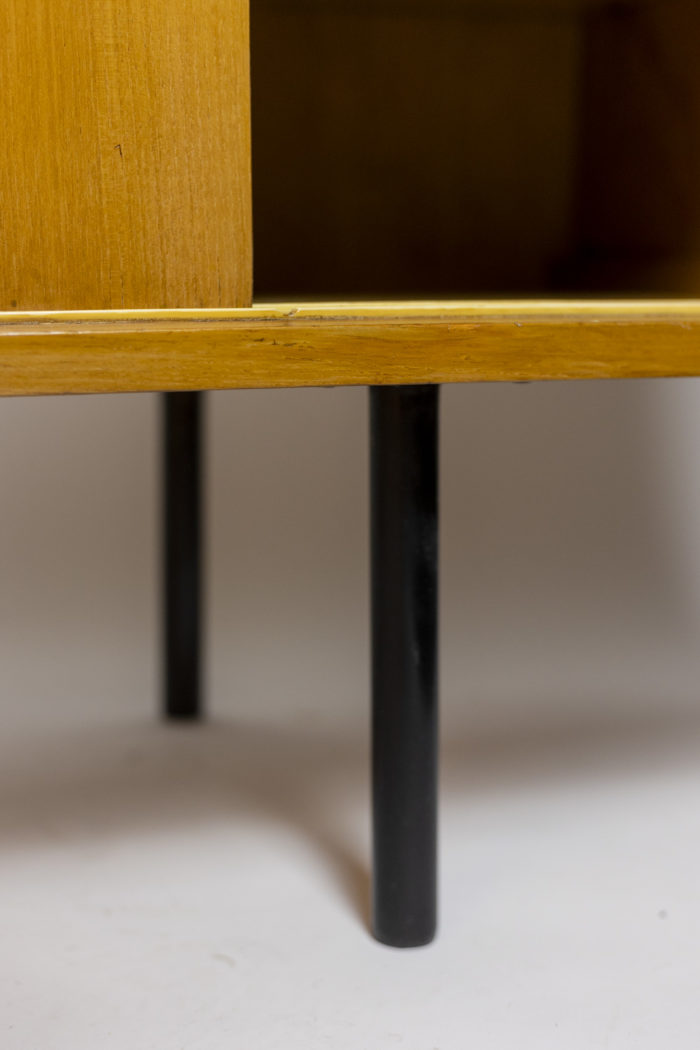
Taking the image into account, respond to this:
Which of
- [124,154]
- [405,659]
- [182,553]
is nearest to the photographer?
[124,154]

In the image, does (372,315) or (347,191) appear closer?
(372,315)

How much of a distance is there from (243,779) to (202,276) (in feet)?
2.04

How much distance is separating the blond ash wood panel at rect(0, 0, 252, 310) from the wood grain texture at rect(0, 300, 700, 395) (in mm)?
30

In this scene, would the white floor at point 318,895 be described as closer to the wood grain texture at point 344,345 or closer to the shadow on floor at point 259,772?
the shadow on floor at point 259,772

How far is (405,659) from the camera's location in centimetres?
91

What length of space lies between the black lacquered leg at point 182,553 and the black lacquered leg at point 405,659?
1.74 feet

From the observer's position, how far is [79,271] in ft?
2.45

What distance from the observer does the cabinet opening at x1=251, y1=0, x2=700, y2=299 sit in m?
1.52

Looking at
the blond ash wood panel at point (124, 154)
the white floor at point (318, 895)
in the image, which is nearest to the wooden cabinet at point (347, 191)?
the blond ash wood panel at point (124, 154)

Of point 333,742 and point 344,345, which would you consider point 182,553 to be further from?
point 344,345

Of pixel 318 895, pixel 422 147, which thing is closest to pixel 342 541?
pixel 422 147

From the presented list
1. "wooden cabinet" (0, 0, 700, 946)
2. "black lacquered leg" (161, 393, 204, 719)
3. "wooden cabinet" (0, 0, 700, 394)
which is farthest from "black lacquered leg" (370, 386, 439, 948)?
"black lacquered leg" (161, 393, 204, 719)

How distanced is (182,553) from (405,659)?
1.87ft

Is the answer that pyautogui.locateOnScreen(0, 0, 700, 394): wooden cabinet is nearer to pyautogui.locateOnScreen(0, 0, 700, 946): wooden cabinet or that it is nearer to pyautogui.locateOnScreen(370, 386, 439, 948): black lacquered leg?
pyautogui.locateOnScreen(0, 0, 700, 946): wooden cabinet
